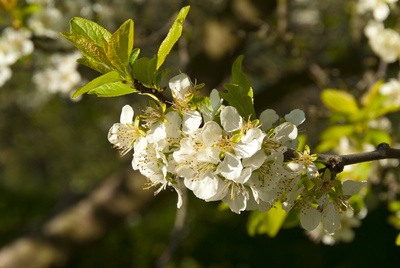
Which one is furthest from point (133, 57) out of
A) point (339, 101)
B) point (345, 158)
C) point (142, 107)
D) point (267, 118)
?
point (142, 107)

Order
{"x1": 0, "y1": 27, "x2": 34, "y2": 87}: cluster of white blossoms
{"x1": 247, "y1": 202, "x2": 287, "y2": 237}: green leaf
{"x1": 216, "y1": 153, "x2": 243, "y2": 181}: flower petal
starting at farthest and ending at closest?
{"x1": 0, "y1": 27, "x2": 34, "y2": 87}: cluster of white blossoms → {"x1": 247, "y1": 202, "x2": 287, "y2": 237}: green leaf → {"x1": 216, "y1": 153, "x2": 243, "y2": 181}: flower petal

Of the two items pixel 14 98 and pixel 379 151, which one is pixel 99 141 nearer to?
pixel 14 98

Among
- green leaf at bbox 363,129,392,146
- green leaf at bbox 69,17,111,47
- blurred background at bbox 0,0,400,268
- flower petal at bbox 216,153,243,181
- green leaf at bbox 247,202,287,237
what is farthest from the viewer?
blurred background at bbox 0,0,400,268

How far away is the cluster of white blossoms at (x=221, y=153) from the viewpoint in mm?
772

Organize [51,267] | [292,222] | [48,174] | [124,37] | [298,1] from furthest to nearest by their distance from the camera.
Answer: [48,174] < [298,1] < [51,267] < [292,222] < [124,37]

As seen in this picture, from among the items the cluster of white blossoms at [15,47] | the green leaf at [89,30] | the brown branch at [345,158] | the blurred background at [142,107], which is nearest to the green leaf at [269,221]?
the blurred background at [142,107]

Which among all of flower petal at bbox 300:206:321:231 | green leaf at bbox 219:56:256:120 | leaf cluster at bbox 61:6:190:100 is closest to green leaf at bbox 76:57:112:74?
leaf cluster at bbox 61:6:190:100

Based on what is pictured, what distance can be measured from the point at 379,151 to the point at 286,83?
2.45 meters

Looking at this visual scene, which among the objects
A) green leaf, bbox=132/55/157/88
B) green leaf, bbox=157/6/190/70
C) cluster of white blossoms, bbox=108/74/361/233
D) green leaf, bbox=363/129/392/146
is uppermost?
green leaf, bbox=157/6/190/70

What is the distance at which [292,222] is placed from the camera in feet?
3.82

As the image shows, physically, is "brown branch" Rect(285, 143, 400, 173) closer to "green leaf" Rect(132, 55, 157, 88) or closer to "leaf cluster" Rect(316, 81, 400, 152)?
"green leaf" Rect(132, 55, 157, 88)

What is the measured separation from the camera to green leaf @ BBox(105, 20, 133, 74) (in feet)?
2.58

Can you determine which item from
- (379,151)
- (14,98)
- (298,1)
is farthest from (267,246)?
(379,151)

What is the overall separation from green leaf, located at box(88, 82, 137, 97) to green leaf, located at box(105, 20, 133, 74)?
4cm
